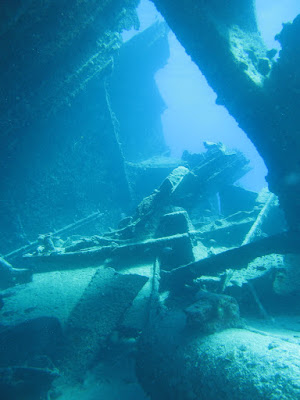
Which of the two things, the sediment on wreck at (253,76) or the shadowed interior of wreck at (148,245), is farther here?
the sediment on wreck at (253,76)

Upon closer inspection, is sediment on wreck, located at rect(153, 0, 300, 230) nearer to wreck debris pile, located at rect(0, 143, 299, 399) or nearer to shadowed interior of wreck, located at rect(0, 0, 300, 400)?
shadowed interior of wreck, located at rect(0, 0, 300, 400)

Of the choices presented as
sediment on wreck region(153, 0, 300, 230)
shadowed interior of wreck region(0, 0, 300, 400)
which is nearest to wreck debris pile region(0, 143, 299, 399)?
shadowed interior of wreck region(0, 0, 300, 400)

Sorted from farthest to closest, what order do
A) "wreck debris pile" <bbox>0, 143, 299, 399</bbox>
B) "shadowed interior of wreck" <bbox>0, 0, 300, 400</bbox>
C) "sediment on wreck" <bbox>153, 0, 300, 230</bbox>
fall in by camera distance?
"sediment on wreck" <bbox>153, 0, 300, 230</bbox> < "wreck debris pile" <bbox>0, 143, 299, 399</bbox> < "shadowed interior of wreck" <bbox>0, 0, 300, 400</bbox>

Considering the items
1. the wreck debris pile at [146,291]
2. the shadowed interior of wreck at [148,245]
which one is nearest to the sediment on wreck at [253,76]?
the shadowed interior of wreck at [148,245]

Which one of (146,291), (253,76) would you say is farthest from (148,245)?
(253,76)

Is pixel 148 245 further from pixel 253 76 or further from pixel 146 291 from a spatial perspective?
pixel 253 76

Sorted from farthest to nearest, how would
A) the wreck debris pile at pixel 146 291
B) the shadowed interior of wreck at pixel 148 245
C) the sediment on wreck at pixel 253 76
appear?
the sediment on wreck at pixel 253 76 < the wreck debris pile at pixel 146 291 < the shadowed interior of wreck at pixel 148 245

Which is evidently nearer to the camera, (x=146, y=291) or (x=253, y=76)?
(x=146, y=291)

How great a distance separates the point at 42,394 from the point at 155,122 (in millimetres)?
20755

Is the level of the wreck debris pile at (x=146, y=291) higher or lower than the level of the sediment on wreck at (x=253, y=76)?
lower

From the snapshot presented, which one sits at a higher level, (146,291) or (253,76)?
(253,76)

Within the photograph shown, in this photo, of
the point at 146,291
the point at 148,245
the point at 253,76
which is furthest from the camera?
the point at 148,245

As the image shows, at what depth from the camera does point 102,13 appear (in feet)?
23.7

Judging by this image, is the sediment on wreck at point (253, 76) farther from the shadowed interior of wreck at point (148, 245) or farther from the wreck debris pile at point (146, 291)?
the wreck debris pile at point (146, 291)
